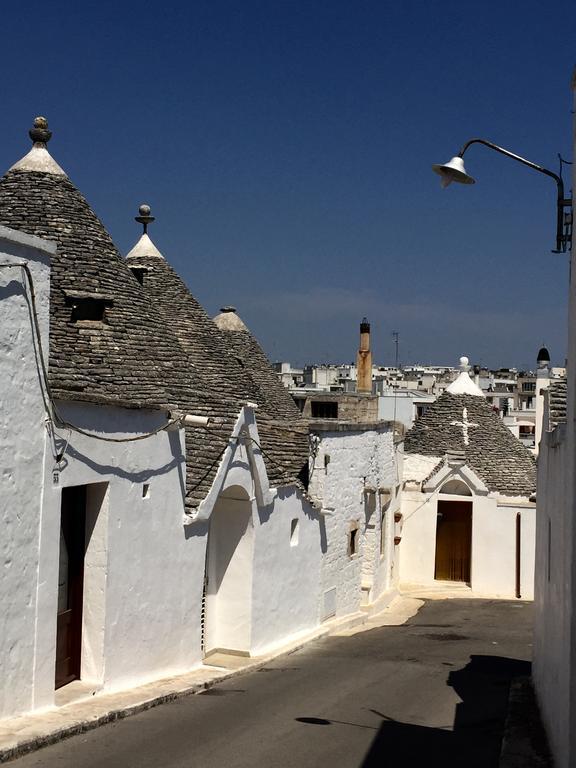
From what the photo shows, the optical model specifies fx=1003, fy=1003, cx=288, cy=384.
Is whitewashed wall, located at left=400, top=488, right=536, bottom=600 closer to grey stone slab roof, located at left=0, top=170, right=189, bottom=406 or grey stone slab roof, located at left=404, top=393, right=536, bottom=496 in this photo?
grey stone slab roof, located at left=404, top=393, right=536, bottom=496

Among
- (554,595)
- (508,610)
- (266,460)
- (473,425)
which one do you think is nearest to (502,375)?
(473,425)

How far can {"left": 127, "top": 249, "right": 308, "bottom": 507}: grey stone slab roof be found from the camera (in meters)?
14.1

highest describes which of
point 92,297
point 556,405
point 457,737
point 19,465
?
point 92,297

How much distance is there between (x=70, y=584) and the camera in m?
10.6

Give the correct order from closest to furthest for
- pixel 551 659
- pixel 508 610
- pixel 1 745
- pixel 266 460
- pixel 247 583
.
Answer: pixel 1 745
pixel 551 659
pixel 247 583
pixel 266 460
pixel 508 610

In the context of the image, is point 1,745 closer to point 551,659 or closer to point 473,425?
point 551,659

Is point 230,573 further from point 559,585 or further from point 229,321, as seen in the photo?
point 229,321

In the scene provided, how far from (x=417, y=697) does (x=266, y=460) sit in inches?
226

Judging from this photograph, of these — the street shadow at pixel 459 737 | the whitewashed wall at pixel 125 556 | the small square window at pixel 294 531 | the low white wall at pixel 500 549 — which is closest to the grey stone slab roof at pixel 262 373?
the small square window at pixel 294 531

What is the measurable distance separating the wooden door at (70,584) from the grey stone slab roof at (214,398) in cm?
281

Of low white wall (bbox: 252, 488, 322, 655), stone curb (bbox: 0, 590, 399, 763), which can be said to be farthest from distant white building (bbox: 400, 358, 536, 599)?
low white wall (bbox: 252, 488, 322, 655)

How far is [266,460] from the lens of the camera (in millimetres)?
16250

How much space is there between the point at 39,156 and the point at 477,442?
53.3ft

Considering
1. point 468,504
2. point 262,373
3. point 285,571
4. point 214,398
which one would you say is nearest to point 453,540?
point 468,504
